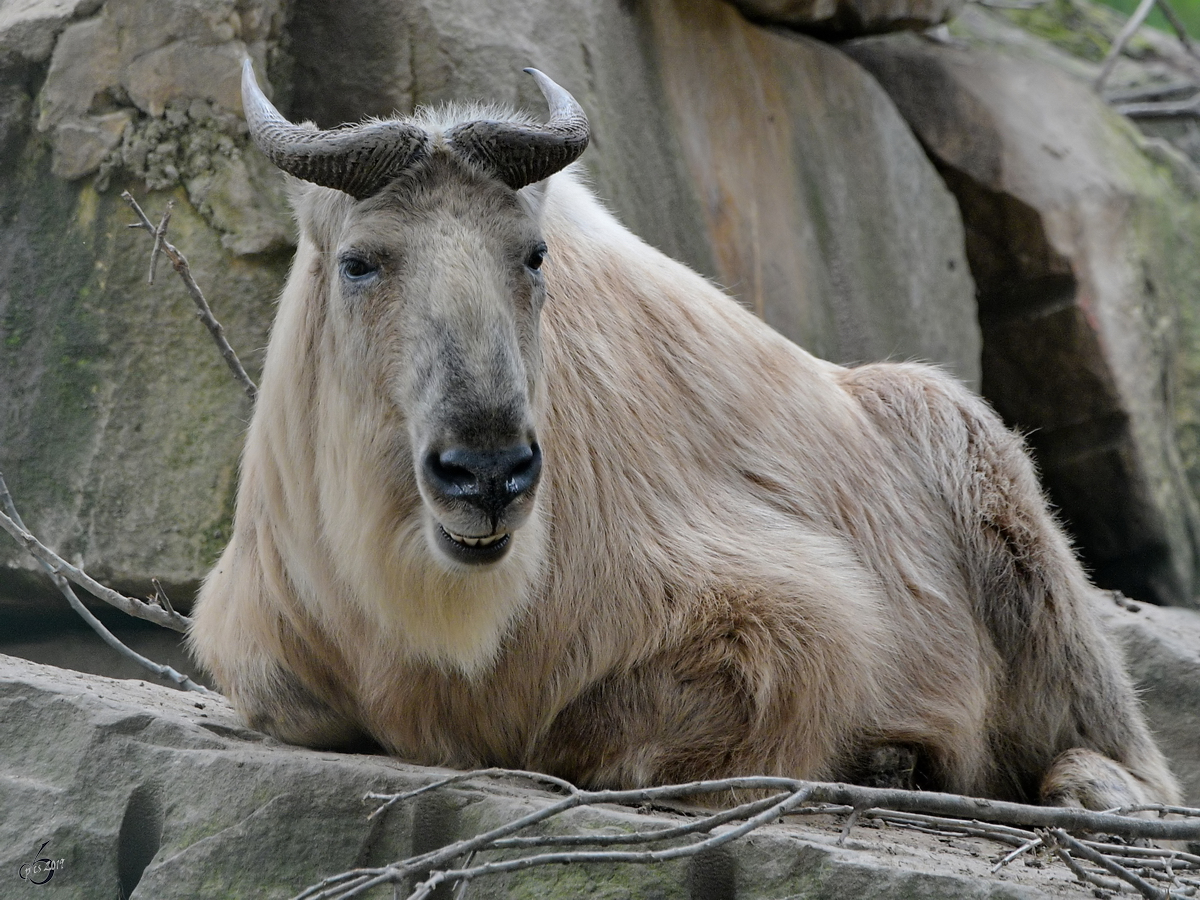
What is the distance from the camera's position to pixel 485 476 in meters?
2.74

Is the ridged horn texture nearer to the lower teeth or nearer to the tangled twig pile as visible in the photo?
the lower teeth

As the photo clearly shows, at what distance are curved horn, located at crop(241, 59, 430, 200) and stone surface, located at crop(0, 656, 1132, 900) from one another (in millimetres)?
1347

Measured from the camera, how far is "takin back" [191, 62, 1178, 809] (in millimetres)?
3020

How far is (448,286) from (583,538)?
73 cm

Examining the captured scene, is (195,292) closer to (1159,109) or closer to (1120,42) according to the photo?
(1120,42)

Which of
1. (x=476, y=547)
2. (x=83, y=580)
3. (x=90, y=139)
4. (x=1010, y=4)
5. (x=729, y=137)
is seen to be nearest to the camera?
(x=476, y=547)

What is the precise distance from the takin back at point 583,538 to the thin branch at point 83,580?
0.81 feet

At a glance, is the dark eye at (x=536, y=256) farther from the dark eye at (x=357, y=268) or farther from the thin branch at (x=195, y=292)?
the thin branch at (x=195, y=292)

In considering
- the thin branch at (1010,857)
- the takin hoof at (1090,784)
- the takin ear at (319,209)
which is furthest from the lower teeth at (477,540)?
the takin hoof at (1090,784)

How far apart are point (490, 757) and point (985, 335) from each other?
556 centimetres

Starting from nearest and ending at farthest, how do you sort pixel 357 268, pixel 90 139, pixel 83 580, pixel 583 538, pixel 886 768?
pixel 357 268 → pixel 583 538 → pixel 886 768 → pixel 83 580 → pixel 90 139

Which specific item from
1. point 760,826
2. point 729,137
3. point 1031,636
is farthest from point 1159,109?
point 760,826

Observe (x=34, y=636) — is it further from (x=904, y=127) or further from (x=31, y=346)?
(x=904, y=127)

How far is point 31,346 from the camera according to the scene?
5.32m
